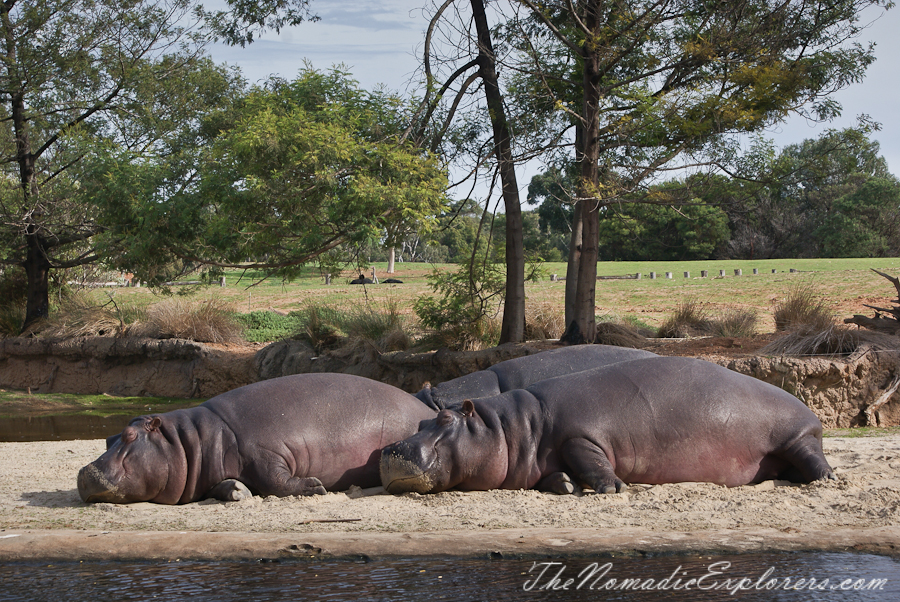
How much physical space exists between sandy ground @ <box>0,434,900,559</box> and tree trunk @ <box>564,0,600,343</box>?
6191 millimetres

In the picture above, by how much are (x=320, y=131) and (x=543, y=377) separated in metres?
5.17

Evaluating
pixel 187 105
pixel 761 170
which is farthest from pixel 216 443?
A: pixel 187 105

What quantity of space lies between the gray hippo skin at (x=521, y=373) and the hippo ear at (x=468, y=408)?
3.66 feet

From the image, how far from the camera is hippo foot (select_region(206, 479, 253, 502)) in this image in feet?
19.6

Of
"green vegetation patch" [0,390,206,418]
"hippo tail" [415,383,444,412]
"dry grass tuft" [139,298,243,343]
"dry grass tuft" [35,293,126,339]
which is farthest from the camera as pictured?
"dry grass tuft" [35,293,126,339]

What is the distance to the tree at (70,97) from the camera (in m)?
16.7

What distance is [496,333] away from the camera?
14586mm

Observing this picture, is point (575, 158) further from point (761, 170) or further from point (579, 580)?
point (579, 580)

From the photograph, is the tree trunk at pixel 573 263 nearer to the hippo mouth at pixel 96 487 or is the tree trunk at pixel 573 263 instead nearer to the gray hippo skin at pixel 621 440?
the gray hippo skin at pixel 621 440

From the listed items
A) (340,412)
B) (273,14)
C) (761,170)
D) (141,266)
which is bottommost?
(340,412)

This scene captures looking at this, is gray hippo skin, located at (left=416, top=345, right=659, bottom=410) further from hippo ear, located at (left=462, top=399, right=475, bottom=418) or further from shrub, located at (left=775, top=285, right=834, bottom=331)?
shrub, located at (left=775, top=285, right=834, bottom=331)

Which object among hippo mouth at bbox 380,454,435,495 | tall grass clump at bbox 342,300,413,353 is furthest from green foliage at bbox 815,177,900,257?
hippo mouth at bbox 380,454,435,495

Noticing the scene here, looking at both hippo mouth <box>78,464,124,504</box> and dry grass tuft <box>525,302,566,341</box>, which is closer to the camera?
hippo mouth <box>78,464,124,504</box>

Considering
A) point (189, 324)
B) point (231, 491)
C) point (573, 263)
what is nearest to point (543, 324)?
point (573, 263)
